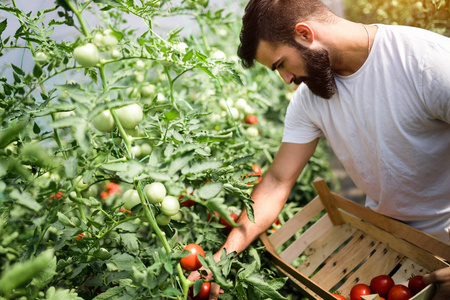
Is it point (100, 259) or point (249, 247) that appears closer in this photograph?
point (100, 259)

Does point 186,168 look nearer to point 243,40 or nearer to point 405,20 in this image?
point 243,40

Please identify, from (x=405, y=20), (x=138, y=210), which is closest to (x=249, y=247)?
(x=138, y=210)

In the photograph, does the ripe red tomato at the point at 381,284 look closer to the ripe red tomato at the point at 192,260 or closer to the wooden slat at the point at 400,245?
the wooden slat at the point at 400,245

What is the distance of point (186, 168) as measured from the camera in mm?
672

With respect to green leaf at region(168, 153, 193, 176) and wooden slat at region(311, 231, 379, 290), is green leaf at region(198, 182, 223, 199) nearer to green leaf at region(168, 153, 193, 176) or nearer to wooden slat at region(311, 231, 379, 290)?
green leaf at region(168, 153, 193, 176)

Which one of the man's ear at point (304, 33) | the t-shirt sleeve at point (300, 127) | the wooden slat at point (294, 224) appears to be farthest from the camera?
the t-shirt sleeve at point (300, 127)

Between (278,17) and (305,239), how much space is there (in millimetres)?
807

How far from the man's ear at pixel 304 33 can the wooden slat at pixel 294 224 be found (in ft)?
1.97

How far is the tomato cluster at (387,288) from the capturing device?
1057mm

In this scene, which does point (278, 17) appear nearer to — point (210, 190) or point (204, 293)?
point (210, 190)

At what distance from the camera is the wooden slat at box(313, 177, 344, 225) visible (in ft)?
4.43

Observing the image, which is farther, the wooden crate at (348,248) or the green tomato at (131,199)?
the wooden crate at (348,248)

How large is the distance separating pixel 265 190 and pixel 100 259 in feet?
2.44

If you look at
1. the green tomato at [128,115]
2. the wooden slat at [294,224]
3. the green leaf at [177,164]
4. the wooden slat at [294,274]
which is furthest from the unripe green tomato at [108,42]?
the wooden slat at [294,224]
